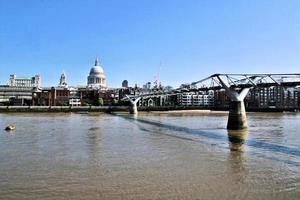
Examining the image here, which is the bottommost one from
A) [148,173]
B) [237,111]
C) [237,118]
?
[148,173]

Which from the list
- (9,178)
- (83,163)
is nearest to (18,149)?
(83,163)

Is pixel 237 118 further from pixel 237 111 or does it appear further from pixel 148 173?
pixel 148 173

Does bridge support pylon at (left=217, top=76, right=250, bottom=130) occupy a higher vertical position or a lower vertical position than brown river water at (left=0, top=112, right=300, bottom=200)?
higher

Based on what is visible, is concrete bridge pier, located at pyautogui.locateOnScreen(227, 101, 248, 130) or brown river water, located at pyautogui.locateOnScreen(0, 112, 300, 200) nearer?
brown river water, located at pyautogui.locateOnScreen(0, 112, 300, 200)

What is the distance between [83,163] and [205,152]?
8.23 m

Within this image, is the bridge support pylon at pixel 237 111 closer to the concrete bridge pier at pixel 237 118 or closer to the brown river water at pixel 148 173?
the concrete bridge pier at pixel 237 118

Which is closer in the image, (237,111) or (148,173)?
(148,173)

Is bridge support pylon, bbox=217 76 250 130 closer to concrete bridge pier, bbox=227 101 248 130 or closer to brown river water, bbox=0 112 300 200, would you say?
concrete bridge pier, bbox=227 101 248 130

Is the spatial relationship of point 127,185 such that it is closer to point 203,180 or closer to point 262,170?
point 203,180

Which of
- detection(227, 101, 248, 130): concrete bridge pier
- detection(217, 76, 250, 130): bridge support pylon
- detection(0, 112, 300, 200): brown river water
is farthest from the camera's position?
detection(217, 76, 250, 130): bridge support pylon

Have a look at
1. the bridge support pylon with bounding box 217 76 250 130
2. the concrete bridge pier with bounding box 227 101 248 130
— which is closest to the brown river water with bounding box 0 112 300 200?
the concrete bridge pier with bounding box 227 101 248 130

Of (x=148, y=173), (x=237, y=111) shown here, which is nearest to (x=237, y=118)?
(x=237, y=111)

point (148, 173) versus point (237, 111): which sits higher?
point (237, 111)

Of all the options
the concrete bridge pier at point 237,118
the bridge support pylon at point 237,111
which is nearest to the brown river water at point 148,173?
the concrete bridge pier at point 237,118
